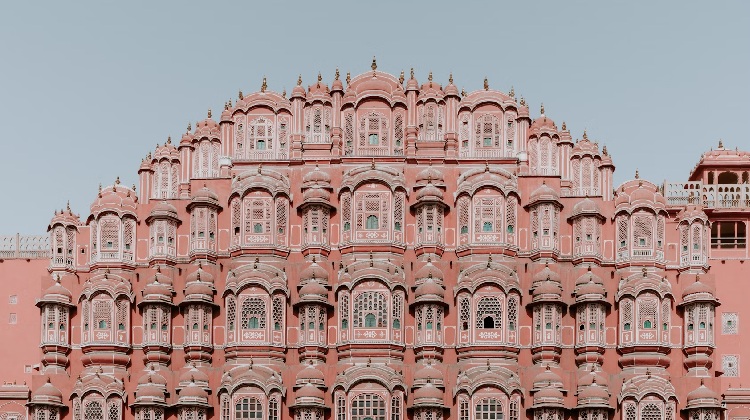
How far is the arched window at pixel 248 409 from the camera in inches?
2199

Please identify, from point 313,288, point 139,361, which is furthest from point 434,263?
point 139,361

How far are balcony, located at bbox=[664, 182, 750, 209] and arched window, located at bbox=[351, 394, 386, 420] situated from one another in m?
17.7

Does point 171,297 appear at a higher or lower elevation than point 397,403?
higher

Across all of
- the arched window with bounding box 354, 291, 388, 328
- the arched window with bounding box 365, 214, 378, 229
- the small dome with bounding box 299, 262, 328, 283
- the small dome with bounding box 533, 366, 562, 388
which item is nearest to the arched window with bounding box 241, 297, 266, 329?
the small dome with bounding box 299, 262, 328, 283

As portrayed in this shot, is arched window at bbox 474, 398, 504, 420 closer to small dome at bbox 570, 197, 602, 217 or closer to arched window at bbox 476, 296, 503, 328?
arched window at bbox 476, 296, 503, 328

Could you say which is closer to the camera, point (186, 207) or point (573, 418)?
point (573, 418)

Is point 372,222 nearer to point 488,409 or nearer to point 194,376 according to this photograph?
point 488,409

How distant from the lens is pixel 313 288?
56844 mm

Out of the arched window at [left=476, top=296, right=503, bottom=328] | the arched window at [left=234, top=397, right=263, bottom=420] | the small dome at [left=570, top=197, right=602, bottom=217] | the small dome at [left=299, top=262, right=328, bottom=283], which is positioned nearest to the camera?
the arched window at [left=234, top=397, right=263, bottom=420]

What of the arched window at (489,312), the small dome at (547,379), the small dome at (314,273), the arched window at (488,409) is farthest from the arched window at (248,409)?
the small dome at (547,379)

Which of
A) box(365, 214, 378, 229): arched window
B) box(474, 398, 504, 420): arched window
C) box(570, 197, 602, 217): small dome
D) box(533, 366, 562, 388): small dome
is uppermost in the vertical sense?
box(570, 197, 602, 217): small dome

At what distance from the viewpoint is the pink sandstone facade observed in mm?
55969

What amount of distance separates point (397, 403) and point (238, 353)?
6.83 meters

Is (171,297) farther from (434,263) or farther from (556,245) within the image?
(556,245)
